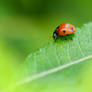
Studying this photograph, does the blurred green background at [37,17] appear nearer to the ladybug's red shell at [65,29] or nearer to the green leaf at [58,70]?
the ladybug's red shell at [65,29]

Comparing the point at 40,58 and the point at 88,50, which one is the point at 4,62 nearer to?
the point at 40,58

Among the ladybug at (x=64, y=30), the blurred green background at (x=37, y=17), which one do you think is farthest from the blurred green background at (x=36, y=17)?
the ladybug at (x=64, y=30)

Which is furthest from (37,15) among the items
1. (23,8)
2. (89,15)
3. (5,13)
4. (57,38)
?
(57,38)

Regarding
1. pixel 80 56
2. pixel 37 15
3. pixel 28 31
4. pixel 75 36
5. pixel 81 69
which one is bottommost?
pixel 81 69

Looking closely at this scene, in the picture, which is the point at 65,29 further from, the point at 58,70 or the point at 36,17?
the point at 36,17

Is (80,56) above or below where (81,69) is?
above

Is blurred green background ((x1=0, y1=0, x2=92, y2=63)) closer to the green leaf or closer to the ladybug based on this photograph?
the ladybug
